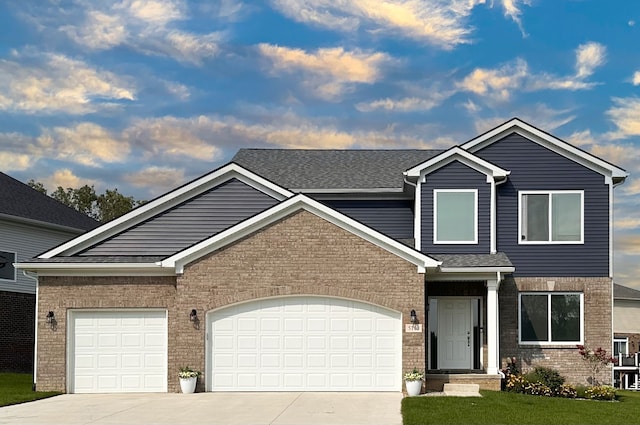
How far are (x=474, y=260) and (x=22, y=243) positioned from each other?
17330 mm

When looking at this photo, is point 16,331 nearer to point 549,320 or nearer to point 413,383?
point 413,383

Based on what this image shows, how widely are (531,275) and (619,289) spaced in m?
31.7

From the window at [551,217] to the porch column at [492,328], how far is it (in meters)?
2.39

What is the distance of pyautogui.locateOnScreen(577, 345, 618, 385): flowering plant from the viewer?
2381cm

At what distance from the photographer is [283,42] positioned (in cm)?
2492

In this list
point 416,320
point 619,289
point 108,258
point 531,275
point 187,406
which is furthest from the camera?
point 619,289

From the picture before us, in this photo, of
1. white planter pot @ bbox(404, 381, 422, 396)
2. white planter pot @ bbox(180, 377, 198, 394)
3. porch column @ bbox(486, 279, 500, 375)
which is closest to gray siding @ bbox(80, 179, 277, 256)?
white planter pot @ bbox(180, 377, 198, 394)

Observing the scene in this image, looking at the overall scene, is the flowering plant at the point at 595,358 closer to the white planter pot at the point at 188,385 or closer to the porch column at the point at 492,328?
the porch column at the point at 492,328

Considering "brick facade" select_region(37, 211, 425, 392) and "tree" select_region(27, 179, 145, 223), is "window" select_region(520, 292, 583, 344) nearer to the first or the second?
"brick facade" select_region(37, 211, 425, 392)

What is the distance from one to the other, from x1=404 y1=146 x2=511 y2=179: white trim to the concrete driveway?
6605 millimetres

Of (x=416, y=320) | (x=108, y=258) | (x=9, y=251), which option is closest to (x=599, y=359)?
(x=416, y=320)

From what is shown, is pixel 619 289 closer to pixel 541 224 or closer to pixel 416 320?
pixel 541 224

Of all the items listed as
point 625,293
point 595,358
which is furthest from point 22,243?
point 625,293

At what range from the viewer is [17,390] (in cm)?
2283
